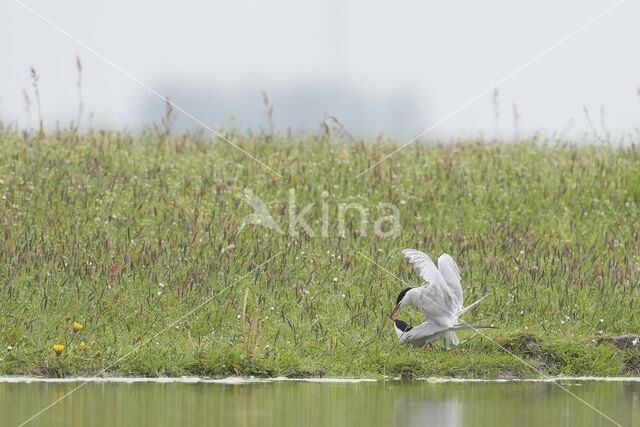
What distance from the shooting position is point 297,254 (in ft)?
32.7

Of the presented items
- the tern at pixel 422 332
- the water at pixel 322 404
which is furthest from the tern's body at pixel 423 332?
the water at pixel 322 404

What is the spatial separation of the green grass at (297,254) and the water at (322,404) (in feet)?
2.14

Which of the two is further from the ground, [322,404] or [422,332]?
[422,332]

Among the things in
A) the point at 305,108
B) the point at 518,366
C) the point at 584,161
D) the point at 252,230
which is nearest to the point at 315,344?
the point at 518,366

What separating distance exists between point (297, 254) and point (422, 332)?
248 cm

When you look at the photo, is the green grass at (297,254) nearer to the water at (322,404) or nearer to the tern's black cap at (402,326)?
the tern's black cap at (402,326)

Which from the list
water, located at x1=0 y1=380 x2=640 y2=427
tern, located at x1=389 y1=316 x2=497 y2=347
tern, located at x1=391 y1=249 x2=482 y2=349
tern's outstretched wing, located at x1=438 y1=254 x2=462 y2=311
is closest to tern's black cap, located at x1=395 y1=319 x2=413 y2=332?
tern, located at x1=389 y1=316 x2=497 y2=347

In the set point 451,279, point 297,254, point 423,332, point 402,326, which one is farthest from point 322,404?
point 297,254

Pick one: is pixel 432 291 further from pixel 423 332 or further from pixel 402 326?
pixel 402 326

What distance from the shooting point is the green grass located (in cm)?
788

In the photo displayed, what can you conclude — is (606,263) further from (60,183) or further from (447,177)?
(60,183)

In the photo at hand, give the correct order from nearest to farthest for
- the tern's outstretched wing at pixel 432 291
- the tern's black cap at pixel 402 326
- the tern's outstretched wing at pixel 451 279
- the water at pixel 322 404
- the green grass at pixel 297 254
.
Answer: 1. the water at pixel 322 404
2. the tern's outstretched wing at pixel 432 291
3. the tern's outstretched wing at pixel 451 279
4. the green grass at pixel 297 254
5. the tern's black cap at pixel 402 326

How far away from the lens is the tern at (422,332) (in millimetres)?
7754

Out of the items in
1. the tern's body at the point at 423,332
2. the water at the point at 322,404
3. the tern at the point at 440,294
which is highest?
the tern at the point at 440,294
